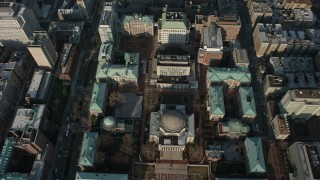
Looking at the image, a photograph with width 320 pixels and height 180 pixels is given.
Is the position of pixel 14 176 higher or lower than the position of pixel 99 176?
lower

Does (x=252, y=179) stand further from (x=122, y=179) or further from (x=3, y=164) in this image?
(x=3, y=164)

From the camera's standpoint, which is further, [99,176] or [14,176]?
[99,176]

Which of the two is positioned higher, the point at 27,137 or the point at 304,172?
the point at 27,137

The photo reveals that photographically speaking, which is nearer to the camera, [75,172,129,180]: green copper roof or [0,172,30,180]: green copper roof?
[0,172,30,180]: green copper roof

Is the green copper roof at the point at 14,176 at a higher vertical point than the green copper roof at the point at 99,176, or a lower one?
lower

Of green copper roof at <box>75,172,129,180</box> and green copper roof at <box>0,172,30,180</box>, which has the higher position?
green copper roof at <box>75,172,129,180</box>

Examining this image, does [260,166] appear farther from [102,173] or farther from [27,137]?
[27,137]

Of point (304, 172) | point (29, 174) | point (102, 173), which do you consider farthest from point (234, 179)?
point (29, 174)

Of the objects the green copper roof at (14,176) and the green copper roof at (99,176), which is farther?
the green copper roof at (99,176)

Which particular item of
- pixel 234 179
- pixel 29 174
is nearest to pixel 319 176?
pixel 234 179

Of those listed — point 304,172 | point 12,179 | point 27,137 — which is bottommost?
point 12,179
